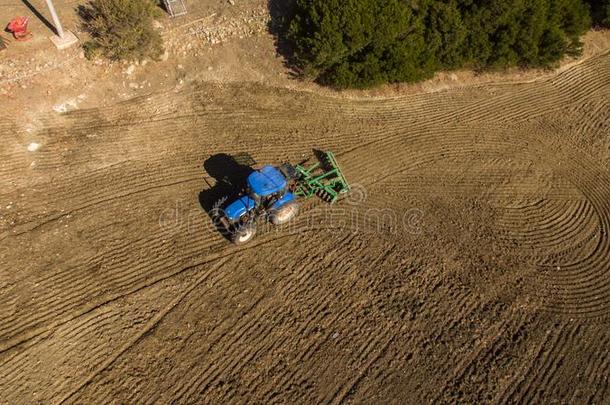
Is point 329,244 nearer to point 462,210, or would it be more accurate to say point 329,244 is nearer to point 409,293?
point 409,293

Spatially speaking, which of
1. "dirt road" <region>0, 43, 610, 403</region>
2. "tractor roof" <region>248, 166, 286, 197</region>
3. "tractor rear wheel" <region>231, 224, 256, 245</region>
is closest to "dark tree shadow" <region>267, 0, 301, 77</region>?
"dirt road" <region>0, 43, 610, 403</region>

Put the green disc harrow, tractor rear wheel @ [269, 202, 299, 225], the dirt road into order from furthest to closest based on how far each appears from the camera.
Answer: the green disc harrow < tractor rear wheel @ [269, 202, 299, 225] < the dirt road

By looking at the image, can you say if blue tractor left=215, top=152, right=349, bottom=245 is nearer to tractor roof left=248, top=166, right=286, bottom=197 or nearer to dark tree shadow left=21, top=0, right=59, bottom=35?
tractor roof left=248, top=166, right=286, bottom=197

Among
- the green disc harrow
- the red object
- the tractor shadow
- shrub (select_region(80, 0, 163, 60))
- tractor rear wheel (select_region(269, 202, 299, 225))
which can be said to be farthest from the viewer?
the red object

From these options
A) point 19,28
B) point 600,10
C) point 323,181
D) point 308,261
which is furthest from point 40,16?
point 600,10

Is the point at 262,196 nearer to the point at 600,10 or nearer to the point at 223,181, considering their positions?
the point at 223,181

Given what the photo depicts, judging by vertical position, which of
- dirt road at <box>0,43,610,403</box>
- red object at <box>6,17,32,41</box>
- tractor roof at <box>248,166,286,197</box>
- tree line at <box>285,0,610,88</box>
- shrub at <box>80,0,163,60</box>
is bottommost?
dirt road at <box>0,43,610,403</box>

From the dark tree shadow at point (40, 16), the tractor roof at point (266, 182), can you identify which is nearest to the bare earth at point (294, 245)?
the dark tree shadow at point (40, 16)
